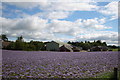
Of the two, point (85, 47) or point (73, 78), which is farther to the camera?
point (85, 47)

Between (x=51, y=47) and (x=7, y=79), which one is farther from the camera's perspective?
(x=51, y=47)

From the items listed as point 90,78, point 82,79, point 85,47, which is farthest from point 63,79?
point 85,47

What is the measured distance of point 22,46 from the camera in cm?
3962

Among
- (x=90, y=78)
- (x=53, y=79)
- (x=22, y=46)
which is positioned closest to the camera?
(x=53, y=79)

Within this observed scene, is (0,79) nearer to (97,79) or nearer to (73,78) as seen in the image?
(73,78)

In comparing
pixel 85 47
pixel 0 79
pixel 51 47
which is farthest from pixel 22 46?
pixel 85 47

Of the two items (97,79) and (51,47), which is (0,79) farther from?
(51,47)

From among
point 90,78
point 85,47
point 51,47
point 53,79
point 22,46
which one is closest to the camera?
point 53,79

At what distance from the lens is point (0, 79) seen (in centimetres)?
491

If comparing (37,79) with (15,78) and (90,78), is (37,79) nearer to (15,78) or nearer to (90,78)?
(15,78)

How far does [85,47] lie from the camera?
74250 mm

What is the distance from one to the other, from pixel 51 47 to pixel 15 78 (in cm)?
5463

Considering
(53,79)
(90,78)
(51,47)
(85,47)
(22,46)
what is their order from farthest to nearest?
(85,47), (51,47), (22,46), (90,78), (53,79)

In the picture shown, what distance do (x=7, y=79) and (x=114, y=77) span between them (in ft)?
12.2
